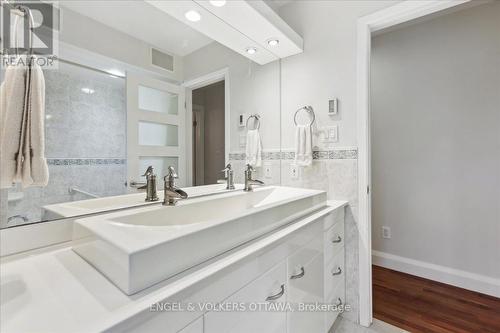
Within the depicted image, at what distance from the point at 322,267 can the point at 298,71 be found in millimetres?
1408

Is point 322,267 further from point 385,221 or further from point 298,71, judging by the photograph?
point 385,221

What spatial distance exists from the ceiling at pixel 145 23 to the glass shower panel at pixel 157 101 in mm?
214

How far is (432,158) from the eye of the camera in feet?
6.98

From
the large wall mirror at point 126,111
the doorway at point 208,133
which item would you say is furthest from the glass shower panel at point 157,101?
the doorway at point 208,133

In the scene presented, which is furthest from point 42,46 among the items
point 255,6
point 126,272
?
point 255,6

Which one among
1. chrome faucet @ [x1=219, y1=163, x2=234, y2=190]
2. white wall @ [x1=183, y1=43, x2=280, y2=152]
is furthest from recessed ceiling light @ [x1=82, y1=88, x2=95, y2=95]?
chrome faucet @ [x1=219, y1=163, x2=234, y2=190]

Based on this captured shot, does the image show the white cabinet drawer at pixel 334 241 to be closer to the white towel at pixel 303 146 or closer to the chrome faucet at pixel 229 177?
the white towel at pixel 303 146

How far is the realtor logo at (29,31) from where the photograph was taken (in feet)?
2.28

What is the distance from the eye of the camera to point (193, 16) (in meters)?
1.24

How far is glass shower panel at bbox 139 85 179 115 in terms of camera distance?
1.05 m

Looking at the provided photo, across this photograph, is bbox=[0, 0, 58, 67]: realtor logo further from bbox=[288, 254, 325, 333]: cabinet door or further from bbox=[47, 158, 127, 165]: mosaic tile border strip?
bbox=[288, 254, 325, 333]: cabinet door

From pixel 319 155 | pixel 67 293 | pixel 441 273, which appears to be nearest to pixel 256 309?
pixel 67 293

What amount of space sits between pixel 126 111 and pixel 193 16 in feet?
2.16

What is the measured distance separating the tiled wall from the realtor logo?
7cm
